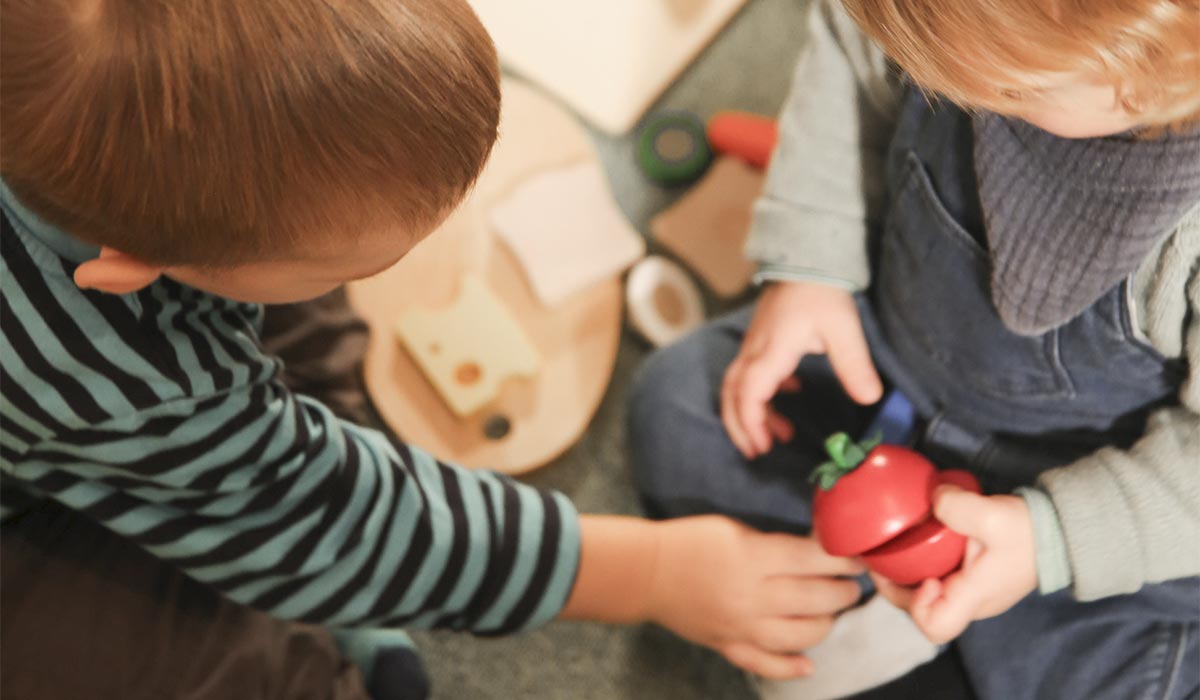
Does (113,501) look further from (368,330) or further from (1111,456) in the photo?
(1111,456)

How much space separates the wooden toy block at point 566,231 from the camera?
0.98 metres

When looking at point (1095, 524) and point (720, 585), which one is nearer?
point (1095, 524)

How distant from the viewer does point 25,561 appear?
64 centimetres

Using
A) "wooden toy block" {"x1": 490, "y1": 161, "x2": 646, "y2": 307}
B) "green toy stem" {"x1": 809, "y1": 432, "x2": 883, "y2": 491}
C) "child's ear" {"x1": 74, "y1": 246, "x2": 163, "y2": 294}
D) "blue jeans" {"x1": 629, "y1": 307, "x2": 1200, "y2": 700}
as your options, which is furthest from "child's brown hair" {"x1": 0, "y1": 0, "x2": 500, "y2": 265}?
"wooden toy block" {"x1": 490, "y1": 161, "x2": 646, "y2": 307}

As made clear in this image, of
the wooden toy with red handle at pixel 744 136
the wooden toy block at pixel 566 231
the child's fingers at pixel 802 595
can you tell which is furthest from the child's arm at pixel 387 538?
the wooden toy with red handle at pixel 744 136

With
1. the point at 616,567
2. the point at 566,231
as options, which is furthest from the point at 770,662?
the point at 566,231

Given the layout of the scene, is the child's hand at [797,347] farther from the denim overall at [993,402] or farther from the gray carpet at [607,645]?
the gray carpet at [607,645]

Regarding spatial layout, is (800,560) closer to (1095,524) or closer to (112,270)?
(1095,524)

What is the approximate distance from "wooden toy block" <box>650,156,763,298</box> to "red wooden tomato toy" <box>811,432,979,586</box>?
16.6 inches

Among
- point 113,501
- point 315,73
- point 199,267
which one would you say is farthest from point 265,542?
point 315,73

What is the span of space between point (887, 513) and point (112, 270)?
431 mm

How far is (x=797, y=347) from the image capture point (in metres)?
0.73

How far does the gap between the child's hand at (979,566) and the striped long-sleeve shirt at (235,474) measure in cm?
25

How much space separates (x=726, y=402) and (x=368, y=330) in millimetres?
323
